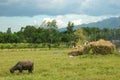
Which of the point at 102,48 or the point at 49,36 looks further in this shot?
the point at 49,36

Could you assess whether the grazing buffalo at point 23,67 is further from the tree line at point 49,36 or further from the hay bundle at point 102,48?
the tree line at point 49,36

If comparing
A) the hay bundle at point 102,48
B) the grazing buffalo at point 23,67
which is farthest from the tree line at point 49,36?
the grazing buffalo at point 23,67

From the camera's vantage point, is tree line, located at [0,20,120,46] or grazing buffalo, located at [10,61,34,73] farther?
tree line, located at [0,20,120,46]

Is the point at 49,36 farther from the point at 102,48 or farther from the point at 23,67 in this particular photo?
the point at 23,67

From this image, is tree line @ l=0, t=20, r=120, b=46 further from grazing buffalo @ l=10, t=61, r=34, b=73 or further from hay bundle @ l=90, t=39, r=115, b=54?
grazing buffalo @ l=10, t=61, r=34, b=73

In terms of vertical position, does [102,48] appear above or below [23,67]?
above

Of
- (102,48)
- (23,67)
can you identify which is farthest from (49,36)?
(23,67)

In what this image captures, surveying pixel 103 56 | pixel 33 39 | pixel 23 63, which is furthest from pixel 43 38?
pixel 23 63

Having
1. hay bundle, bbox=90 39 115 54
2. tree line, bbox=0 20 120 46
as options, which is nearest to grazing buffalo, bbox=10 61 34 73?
hay bundle, bbox=90 39 115 54

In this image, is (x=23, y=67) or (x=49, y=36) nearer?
(x=23, y=67)

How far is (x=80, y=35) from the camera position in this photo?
11300 centimetres

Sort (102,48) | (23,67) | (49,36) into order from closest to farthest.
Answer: (23,67) → (102,48) → (49,36)

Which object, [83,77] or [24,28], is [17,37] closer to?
[24,28]

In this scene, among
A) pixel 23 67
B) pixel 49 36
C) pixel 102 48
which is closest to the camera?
pixel 23 67
